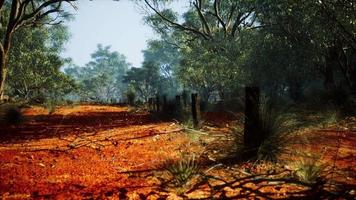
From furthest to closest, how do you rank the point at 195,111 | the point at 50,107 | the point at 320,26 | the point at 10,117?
the point at 50,107 < the point at 320,26 < the point at 10,117 < the point at 195,111

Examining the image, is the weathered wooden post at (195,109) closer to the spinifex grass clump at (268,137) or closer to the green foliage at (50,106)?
the spinifex grass clump at (268,137)

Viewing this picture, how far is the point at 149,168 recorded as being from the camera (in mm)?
5566

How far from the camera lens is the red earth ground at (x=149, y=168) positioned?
4367 mm

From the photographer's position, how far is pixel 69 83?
95.2 feet

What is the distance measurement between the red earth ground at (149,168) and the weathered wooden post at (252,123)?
1.24 feet

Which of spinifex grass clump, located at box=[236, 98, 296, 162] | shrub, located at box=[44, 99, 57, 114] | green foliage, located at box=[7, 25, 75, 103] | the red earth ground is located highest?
green foliage, located at box=[7, 25, 75, 103]

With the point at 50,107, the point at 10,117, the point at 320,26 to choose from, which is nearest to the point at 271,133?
the point at 320,26

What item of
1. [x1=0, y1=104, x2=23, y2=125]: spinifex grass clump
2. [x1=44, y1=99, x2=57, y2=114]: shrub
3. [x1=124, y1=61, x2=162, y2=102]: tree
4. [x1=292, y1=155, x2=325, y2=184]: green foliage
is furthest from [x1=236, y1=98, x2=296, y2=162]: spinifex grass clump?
[x1=124, y1=61, x2=162, y2=102]: tree

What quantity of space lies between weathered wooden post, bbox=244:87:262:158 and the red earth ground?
0.38 metres

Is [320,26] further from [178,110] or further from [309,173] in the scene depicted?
[309,173]

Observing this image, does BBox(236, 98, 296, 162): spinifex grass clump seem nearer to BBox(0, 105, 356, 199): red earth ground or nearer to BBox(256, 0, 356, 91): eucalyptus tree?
BBox(0, 105, 356, 199): red earth ground

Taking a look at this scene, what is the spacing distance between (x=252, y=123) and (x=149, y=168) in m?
1.95

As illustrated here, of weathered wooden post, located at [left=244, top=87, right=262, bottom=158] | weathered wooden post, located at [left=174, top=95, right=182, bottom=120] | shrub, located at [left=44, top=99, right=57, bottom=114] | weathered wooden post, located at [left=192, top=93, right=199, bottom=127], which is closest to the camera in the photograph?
weathered wooden post, located at [left=244, top=87, right=262, bottom=158]

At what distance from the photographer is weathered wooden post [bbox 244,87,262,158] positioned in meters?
5.94
